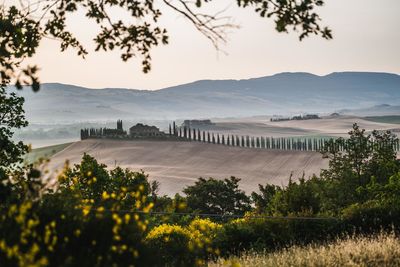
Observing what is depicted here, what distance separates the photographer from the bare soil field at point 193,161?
→ 363 feet

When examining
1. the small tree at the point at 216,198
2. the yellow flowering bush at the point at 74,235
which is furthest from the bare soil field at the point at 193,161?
the yellow flowering bush at the point at 74,235

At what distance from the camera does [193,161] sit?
128375mm

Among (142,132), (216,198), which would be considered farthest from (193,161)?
(216,198)

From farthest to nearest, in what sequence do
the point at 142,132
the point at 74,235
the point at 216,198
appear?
the point at 142,132 < the point at 216,198 < the point at 74,235

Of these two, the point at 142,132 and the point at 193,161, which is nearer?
the point at 193,161

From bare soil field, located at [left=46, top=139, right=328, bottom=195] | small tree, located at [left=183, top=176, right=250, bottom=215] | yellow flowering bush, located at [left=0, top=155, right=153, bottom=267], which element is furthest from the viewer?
bare soil field, located at [left=46, top=139, right=328, bottom=195]

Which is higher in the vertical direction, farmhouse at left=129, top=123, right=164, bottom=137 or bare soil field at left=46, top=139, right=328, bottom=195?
farmhouse at left=129, top=123, right=164, bottom=137

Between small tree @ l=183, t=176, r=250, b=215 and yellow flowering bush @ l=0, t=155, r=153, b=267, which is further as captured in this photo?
small tree @ l=183, t=176, r=250, b=215

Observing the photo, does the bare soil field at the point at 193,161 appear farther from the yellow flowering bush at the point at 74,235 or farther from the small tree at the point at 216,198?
the yellow flowering bush at the point at 74,235

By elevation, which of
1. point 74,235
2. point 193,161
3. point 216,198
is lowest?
point 193,161

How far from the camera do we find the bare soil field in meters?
110

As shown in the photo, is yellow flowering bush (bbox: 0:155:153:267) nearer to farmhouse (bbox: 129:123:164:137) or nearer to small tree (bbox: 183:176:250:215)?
small tree (bbox: 183:176:250:215)

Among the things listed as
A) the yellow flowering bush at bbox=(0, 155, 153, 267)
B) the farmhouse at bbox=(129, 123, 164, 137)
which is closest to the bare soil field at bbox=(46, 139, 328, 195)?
the farmhouse at bbox=(129, 123, 164, 137)

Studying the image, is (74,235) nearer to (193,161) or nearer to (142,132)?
(193,161)
